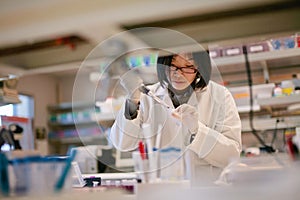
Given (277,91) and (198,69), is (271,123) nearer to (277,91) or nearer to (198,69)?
(277,91)

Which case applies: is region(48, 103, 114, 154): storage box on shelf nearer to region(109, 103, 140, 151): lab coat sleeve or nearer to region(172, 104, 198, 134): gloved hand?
region(109, 103, 140, 151): lab coat sleeve

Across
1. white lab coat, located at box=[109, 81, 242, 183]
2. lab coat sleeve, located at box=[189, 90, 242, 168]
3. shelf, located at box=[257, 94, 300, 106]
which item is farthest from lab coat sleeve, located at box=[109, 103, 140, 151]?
shelf, located at box=[257, 94, 300, 106]

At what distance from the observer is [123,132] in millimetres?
640

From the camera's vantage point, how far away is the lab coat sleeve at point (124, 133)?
625 millimetres

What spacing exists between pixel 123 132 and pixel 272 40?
40 cm

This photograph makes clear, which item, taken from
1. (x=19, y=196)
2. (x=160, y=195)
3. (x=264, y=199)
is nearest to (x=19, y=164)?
(x=19, y=196)

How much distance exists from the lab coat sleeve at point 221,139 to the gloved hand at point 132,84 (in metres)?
0.12

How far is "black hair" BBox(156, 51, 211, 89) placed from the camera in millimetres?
604

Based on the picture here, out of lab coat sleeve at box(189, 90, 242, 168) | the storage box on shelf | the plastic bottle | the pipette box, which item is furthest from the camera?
the plastic bottle

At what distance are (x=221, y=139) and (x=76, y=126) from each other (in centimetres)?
32

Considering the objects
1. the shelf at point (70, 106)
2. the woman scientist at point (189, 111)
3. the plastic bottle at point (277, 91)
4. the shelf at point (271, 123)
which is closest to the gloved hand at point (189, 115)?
the woman scientist at point (189, 111)

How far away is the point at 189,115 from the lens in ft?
1.92

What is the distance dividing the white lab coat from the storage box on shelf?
0.06 m

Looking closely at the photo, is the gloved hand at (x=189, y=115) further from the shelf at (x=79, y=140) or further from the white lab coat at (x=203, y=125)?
the shelf at (x=79, y=140)
